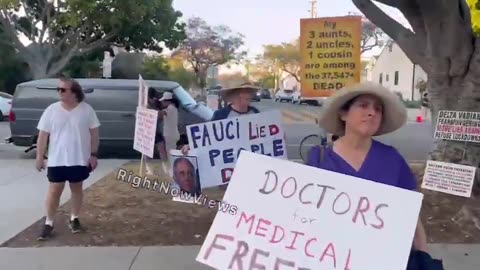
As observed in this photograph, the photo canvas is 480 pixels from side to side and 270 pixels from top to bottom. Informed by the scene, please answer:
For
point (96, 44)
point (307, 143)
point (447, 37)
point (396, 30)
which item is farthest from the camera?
point (96, 44)

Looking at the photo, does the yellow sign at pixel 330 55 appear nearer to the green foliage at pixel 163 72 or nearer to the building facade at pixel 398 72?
the green foliage at pixel 163 72

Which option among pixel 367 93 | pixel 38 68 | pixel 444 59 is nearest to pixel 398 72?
pixel 38 68

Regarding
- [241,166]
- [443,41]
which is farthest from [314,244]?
[443,41]

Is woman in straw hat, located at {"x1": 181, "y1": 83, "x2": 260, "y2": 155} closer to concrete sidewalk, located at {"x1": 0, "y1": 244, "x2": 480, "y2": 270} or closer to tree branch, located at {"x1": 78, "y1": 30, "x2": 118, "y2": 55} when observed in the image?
concrete sidewalk, located at {"x1": 0, "y1": 244, "x2": 480, "y2": 270}

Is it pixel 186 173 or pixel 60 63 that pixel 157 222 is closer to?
pixel 186 173

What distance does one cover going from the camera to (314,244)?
2.90m

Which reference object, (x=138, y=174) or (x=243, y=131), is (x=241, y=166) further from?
(x=138, y=174)

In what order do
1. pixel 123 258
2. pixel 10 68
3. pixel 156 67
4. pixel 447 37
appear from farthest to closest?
1. pixel 156 67
2. pixel 10 68
3. pixel 447 37
4. pixel 123 258

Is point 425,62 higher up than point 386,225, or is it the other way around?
point 425,62

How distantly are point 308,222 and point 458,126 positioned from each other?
530cm

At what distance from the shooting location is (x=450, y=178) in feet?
22.5

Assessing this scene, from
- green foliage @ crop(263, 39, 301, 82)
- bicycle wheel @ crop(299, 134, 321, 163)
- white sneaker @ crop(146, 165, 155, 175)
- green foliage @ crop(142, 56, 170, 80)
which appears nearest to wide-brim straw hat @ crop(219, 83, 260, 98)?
white sneaker @ crop(146, 165, 155, 175)

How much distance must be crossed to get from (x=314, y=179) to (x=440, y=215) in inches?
178

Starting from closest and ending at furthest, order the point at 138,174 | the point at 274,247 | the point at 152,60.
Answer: the point at 274,247 < the point at 138,174 < the point at 152,60
